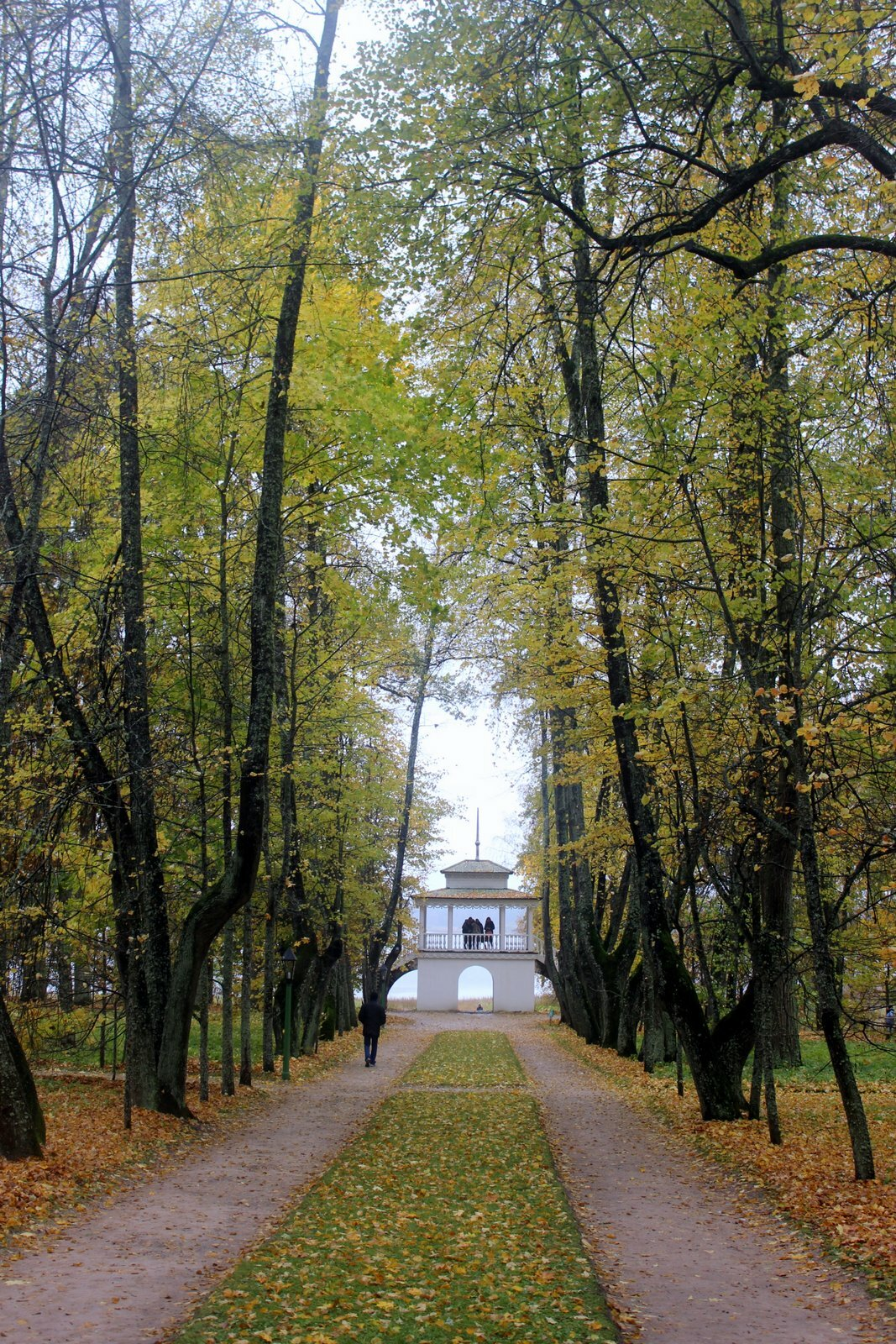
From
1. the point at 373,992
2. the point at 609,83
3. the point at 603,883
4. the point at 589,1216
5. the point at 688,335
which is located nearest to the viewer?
the point at 609,83

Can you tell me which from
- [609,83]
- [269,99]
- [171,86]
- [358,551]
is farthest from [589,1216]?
[358,551]

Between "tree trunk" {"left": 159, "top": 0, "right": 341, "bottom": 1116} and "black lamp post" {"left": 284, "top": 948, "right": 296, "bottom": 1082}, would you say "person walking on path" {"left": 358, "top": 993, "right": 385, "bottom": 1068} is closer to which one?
"black lamp post" {"left": 284, "top": 948, "right": 296, "bottom": 1082}

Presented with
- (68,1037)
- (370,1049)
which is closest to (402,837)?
(370,1049)

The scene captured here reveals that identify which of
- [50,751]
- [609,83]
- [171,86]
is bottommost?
[50,751]

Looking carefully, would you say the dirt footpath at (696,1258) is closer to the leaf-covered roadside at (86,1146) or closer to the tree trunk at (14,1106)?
the leaf-covered roadside at (86,1146)

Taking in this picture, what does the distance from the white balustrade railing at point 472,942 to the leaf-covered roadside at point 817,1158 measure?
2797cm

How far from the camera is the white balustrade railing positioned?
146ft

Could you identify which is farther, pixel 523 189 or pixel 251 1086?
pixel 251 1086

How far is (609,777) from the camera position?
61.3 feet

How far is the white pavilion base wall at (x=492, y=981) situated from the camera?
→ 1742 inches

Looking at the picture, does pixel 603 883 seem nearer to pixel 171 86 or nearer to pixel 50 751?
pixel 50 751

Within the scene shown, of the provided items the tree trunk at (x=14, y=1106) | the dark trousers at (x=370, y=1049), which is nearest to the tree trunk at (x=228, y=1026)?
the tree trunk at (x=14, y=1106)

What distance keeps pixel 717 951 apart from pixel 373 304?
32.4ft

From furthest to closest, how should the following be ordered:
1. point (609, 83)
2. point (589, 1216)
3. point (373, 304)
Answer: point (373, 304)
point (589, 1216)
point (609, 83)
